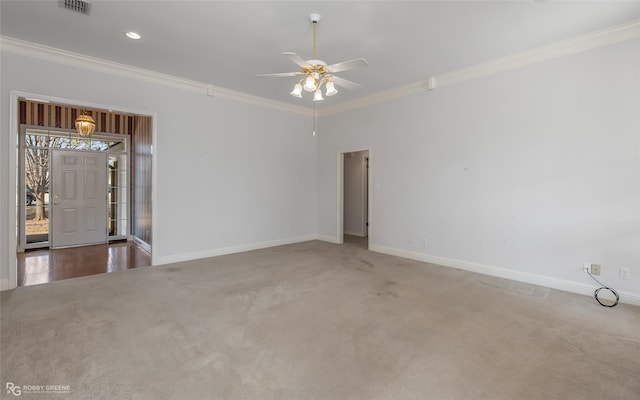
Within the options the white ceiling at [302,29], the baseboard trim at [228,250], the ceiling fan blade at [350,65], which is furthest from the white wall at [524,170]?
the ceiling fan blade at [350,65]

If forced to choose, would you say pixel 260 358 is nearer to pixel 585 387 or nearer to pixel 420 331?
pixel 420 331

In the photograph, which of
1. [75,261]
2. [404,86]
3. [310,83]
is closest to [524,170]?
[404,86]

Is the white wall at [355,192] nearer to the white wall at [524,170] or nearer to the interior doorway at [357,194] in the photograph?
the interior doorway at [357,194]

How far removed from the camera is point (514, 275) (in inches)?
160

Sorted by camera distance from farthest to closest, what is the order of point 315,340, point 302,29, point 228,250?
point 228,250
point 302,29
point 315,340

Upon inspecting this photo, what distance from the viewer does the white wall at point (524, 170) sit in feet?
11.0

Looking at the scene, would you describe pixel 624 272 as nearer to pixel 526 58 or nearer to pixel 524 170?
pixel 524 170

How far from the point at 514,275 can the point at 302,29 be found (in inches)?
164

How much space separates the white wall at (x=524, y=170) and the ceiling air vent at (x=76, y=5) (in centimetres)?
438

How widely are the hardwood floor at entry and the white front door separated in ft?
1.16

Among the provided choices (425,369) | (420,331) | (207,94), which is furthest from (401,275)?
(207,94)

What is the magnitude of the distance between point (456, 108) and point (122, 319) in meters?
5.07

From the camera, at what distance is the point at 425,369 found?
2078mm

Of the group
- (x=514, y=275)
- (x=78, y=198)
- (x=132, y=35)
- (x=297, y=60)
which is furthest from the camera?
(x=78, y=198)
